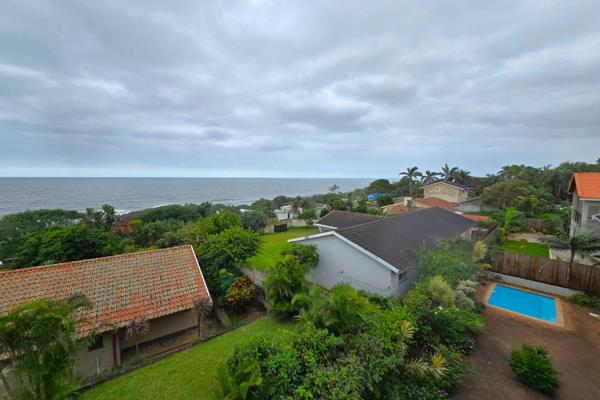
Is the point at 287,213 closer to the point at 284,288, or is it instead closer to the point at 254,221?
the point at 254,221

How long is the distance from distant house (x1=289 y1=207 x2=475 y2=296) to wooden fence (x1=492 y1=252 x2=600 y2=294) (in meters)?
3.59

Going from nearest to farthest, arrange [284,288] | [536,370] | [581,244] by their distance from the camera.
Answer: [536,370] → [284,288] → [581,244]

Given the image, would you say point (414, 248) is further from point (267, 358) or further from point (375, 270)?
point (267, 358)

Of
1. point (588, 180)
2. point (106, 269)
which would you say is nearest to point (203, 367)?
point (106, 269)

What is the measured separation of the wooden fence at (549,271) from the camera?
13016 mm

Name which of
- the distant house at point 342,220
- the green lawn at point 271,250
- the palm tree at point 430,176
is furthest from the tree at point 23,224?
the palm tree at point 430,176

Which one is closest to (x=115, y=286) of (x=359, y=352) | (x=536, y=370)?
(x=359, y=352)

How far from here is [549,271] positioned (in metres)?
14.2

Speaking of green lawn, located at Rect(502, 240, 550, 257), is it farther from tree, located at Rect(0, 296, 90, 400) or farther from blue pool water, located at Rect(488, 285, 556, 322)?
tree, located at Rect(0, 296, 90, 400)

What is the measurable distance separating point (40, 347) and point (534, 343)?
50.8 feet

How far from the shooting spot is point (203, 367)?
7.95 metres

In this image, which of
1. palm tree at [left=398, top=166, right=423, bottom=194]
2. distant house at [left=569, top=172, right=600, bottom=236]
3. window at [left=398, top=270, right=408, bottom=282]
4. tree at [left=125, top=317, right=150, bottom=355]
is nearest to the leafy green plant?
tree at [left=125, top=317, right=150, bottom=355]

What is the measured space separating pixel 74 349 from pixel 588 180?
28.2m

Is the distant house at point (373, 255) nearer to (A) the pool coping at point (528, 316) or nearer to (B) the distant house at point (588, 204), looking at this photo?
(A) the pool coping at point (528, 316)
